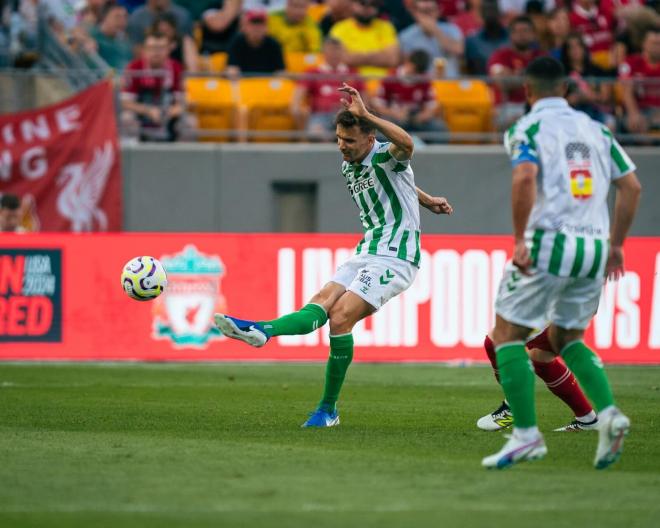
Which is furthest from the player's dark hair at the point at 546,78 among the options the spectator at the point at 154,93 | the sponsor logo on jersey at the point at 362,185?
the spectator at the point at 154,93

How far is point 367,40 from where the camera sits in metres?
20.8

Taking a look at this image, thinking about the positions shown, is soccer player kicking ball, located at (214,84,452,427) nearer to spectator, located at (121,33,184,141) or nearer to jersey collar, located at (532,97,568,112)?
jersey collar, located at (532,97,568,112)

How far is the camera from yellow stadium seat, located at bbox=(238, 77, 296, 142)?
779 inches

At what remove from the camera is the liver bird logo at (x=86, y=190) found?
18531 millimetres

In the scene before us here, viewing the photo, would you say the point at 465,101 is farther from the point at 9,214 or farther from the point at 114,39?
the point at 9,214

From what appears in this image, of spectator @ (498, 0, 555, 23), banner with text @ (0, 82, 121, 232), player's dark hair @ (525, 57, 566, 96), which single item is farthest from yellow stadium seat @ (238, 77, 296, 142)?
player's dark hair @ (525, 57, 566, 96)

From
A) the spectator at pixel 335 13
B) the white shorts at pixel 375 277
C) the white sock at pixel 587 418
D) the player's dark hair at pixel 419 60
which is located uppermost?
the spectator at pixel 335 13

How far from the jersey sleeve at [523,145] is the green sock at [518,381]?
1062 millimetres

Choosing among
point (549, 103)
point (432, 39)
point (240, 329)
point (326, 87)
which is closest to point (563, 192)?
point (549, 103)

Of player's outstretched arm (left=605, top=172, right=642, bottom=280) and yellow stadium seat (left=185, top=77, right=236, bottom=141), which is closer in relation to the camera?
player's outstretched arm (left=605, top=172, right=642, bottom=280)

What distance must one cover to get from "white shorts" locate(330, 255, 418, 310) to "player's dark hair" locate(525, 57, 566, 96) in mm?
2736

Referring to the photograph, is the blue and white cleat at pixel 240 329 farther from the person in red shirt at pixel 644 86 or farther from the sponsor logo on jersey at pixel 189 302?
the person in red shirt at pixel 644 86

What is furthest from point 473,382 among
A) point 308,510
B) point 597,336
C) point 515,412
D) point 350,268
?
point 308,510

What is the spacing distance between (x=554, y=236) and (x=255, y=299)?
9.49 meters
